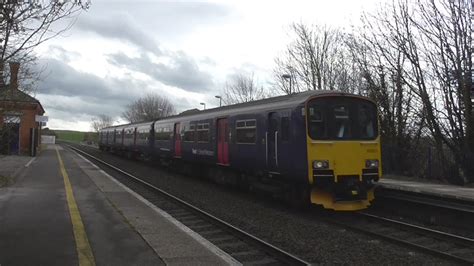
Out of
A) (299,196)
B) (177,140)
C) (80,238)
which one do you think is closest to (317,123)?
(299,196)

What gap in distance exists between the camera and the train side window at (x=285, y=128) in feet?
38.8

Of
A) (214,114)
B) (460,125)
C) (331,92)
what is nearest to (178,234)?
(331,92)

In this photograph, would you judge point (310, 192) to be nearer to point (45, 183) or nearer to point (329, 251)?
point (329, 251)

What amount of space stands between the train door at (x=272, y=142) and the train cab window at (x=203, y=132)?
17.9 ft

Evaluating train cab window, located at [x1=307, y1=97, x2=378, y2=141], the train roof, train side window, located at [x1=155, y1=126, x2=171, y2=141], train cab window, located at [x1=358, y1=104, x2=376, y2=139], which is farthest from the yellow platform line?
train side window, located at [x1=155, y1=126, x2=171, y2=141]

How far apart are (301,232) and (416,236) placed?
230cm

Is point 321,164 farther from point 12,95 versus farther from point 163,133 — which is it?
point 163,133

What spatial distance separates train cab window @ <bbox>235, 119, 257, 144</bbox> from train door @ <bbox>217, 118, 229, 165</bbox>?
0.95 m

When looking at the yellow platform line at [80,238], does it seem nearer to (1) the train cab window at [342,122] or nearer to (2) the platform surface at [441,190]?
(1) the train cab window at [342,122]

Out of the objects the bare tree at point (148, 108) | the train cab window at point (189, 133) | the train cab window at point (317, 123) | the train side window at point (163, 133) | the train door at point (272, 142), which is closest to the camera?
the train cab window at point (317, 123)

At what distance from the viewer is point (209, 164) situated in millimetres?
18062

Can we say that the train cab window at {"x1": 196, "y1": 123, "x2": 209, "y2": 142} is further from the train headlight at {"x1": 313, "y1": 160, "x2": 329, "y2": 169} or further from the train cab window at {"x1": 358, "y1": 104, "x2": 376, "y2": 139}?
the train headlight at {"x1": 313, "y1": 160, "x2": 329, "y2": 169}

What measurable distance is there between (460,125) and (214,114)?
9985 millimetres

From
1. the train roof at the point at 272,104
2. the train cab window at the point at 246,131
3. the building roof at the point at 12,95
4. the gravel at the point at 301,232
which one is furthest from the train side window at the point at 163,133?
the train cab window at the point at 246,131
